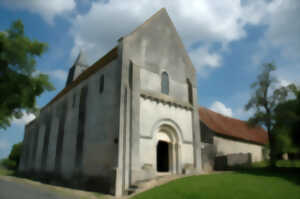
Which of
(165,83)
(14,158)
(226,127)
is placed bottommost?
(14,158)

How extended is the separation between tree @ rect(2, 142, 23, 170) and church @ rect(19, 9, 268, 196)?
99.4 ft

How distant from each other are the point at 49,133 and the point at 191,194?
20.5 meters

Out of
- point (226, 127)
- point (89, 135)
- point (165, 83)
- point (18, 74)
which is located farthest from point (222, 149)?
point (18, 74)

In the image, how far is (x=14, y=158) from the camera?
48.8 metres

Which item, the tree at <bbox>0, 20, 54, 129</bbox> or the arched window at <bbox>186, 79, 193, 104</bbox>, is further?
the arched window at <bbox>186, 79, 193, 104</bbox>

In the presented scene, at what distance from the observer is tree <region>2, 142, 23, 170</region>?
156 feet

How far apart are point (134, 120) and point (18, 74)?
793 centimetres

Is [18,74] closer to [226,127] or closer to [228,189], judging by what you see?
[228,189]

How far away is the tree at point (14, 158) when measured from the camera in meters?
47.4

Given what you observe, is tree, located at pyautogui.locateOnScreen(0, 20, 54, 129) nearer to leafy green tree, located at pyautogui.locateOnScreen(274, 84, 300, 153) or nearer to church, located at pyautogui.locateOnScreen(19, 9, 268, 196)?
church, located at pyautogui.locateOnScreen(19, 9, 268, 196)

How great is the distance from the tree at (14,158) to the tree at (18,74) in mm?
38905

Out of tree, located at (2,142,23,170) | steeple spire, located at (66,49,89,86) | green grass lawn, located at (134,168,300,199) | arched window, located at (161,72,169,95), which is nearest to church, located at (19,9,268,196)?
arched window, located at (161,72,169,95)

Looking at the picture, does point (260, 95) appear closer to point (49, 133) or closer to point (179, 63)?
point (179, 63)

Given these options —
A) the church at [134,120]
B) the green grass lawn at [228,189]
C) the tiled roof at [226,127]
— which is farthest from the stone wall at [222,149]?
the green grass lawn at [228,189]
